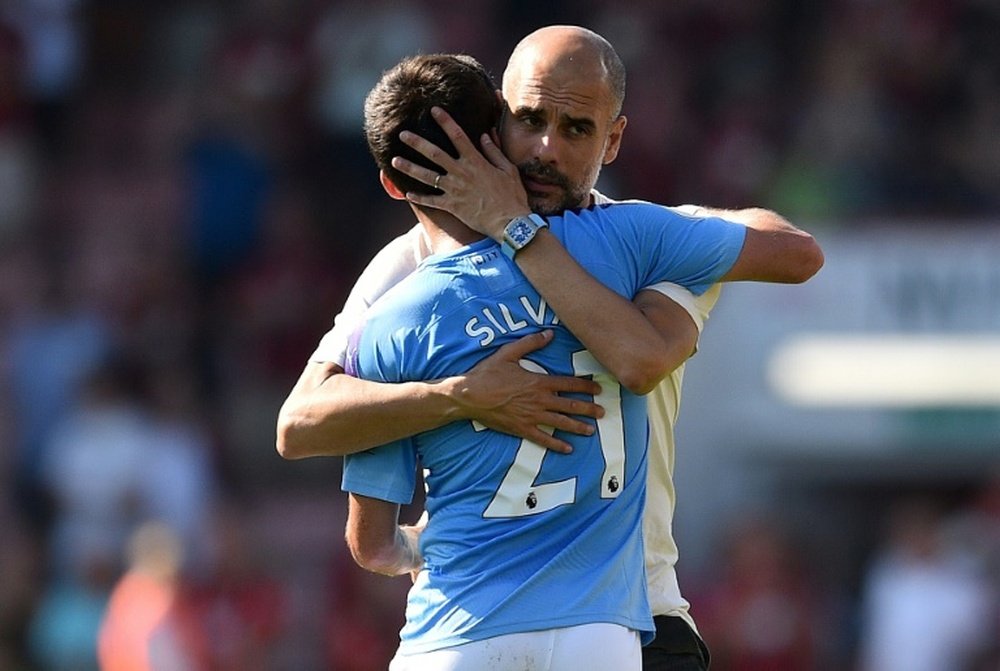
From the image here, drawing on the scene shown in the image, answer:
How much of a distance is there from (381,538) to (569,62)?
101cm

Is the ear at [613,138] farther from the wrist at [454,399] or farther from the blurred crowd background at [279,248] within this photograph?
the blurred crowd background at [279,248]

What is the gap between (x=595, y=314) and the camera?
3.77 meters

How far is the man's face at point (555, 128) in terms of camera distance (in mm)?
3992

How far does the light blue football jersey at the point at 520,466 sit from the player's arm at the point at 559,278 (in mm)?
48

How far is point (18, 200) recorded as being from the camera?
43.6 feet

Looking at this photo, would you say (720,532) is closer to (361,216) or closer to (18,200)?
(361,216)

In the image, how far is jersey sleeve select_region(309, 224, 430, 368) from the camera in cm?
411

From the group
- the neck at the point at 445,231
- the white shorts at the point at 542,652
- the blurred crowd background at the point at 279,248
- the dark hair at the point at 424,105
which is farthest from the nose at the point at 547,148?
the blurred crowd background at the point at 279,248

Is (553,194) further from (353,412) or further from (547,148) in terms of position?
(353,412)

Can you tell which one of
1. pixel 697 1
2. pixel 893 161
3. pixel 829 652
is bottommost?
pixel 829 652

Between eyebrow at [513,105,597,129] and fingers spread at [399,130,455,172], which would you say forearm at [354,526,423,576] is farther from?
eyebrow at [513,105,597,129]

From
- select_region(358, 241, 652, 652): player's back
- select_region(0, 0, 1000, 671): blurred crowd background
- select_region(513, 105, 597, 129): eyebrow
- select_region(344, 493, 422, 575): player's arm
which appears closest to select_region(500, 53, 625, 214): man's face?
select_region(513, 105, 597, 129): eyebrow

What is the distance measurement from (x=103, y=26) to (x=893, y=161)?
580 cm

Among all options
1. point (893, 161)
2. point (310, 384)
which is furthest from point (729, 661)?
point (310, 384)
